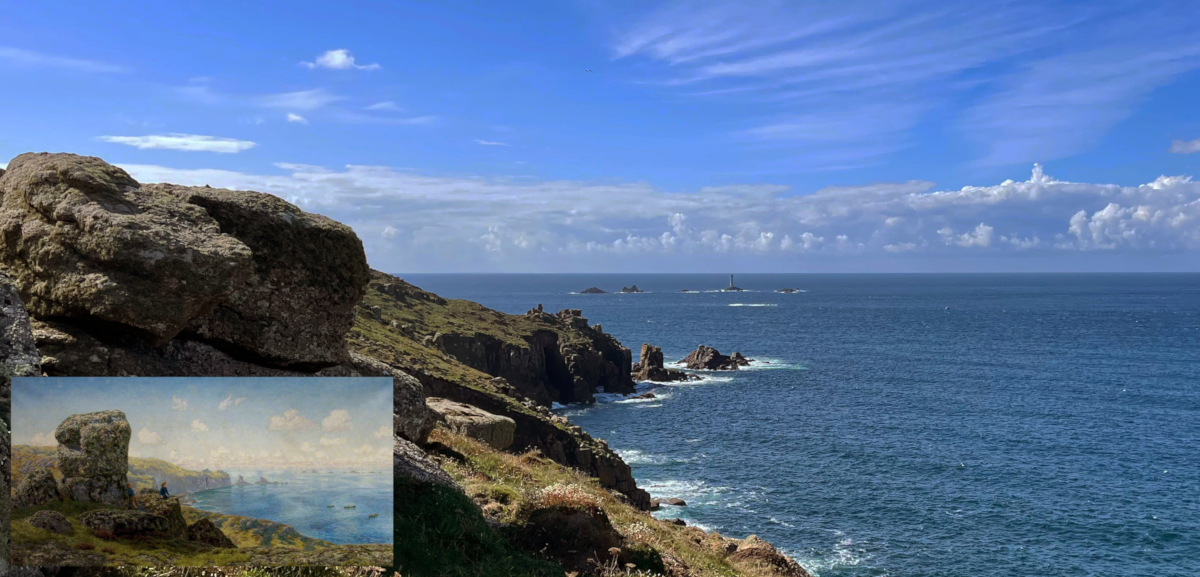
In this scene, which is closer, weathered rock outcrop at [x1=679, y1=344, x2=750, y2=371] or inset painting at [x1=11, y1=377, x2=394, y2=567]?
inset painting at [x1=11, y1=377, x2=394, y2=567]

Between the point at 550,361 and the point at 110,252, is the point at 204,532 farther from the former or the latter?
the point at 550,361

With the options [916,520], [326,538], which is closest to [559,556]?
[326,538]

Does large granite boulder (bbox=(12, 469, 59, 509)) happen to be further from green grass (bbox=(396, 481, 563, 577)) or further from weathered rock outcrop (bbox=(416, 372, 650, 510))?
weathered rock outcrop (bbox=(416, 372, 650, 510))

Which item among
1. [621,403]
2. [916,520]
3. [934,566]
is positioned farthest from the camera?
[621,403]

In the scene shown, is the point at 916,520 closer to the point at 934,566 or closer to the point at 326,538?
the point at 934,566

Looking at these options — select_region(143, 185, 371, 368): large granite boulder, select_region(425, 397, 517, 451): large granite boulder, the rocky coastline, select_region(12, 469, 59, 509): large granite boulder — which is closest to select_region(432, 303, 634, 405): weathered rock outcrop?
select_region(425, 397, 517, 451): large granite boulder
